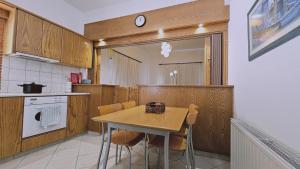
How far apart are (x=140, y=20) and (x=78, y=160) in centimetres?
278

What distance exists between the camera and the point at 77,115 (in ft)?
9.39

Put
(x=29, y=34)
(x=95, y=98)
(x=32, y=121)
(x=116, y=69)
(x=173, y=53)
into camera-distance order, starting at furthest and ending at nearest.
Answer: (x=173, y=53) → (x=116, y=69) → (x=95, y=98) → (x=29, y=34) → (x=32, y=121)

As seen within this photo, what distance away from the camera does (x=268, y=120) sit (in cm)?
98

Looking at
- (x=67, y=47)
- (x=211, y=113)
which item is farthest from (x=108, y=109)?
(x=67, y=47)

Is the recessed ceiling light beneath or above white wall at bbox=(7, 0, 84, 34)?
beneath

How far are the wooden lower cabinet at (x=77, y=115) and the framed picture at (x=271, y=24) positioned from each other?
2.90m

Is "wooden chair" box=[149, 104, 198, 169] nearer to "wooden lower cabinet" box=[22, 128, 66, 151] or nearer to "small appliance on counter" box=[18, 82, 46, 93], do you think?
"wooden lower cabinet" box=[22, 128, 66, 151]

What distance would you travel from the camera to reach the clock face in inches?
119

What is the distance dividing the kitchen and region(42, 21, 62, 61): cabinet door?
0.02 m

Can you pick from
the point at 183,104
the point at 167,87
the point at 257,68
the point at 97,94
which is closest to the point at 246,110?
the point at 257,68

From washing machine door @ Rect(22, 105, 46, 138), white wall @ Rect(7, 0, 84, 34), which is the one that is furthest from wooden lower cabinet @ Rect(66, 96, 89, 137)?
white wall @ Rect(7, 0, 84, 34)

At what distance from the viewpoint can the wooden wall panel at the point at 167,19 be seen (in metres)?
2.51

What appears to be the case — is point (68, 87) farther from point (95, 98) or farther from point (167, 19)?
point (167, 19)

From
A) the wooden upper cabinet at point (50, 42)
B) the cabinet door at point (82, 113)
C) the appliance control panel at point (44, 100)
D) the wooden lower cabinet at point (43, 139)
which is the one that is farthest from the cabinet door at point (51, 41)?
the wooden lower cabinet at point (43, 139)
